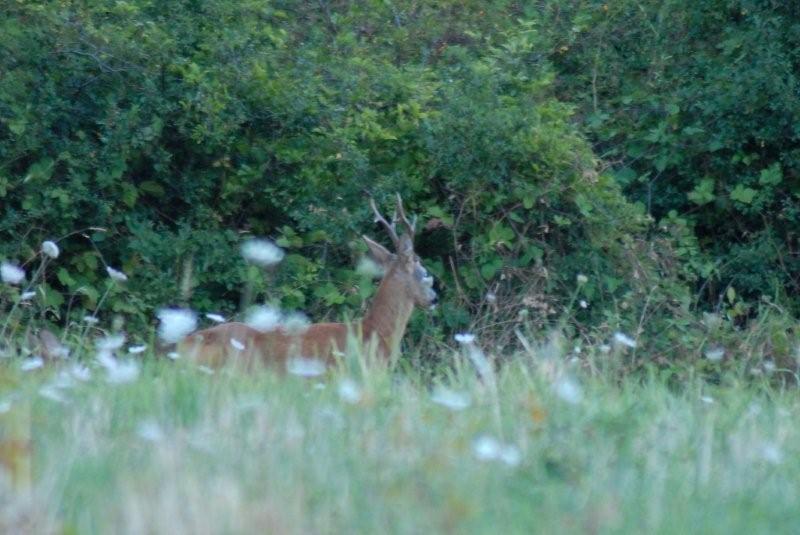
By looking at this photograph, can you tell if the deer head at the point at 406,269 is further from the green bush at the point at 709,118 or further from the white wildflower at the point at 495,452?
the white wildflower at the point at 495,452

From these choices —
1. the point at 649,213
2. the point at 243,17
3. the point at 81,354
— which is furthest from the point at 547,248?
the point at 81,354

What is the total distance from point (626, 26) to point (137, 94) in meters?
5.42

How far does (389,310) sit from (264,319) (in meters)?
2.46

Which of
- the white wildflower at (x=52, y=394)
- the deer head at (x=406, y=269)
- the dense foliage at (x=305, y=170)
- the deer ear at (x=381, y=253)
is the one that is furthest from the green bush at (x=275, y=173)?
the white wildflower at (x=52, y=394)

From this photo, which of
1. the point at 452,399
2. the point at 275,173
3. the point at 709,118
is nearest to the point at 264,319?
the point at 452,399

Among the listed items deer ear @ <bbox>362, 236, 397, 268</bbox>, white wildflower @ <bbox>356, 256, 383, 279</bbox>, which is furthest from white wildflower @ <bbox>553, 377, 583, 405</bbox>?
deer ear @ <bbox>362, 236, 397, 268</bbox>

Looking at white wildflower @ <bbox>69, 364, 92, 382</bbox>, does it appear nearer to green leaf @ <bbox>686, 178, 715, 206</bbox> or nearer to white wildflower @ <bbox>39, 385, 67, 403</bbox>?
white wildflower @ <bbox>39, 385, 67, 403</bbox>

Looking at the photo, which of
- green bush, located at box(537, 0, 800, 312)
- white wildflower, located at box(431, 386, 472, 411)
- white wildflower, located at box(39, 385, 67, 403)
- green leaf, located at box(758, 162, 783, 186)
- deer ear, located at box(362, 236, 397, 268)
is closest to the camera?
white wildflower, located at box(431, 386, 472, 411)

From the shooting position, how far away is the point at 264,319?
295 inches

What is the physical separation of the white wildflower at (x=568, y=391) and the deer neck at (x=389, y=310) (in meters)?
4.30

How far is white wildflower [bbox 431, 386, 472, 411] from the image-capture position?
4832 mm

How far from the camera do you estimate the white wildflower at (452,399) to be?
483 cm

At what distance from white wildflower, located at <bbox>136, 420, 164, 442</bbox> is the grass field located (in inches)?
0.4

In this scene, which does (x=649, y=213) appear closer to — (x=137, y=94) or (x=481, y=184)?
(x=481, y=184)
